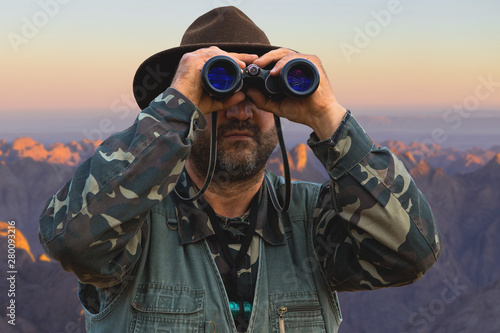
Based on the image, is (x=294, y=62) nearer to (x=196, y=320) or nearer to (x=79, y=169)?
(x=79, y=169)

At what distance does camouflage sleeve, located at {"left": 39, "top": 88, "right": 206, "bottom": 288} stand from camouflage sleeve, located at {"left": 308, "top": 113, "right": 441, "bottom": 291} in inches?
20.4

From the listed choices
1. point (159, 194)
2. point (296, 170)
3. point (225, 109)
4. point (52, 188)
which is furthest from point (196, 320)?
point (52, 188)

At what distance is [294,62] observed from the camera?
2.06 m

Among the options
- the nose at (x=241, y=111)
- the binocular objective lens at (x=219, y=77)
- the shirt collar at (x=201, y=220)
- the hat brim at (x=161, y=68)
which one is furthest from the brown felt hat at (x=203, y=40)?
the shirt collar at (x=201, y=220)

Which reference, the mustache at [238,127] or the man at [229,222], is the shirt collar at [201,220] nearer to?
the man at [229,222]

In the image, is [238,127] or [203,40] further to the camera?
[203,40]

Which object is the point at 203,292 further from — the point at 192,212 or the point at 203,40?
the point at 203,40

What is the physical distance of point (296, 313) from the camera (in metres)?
2.13

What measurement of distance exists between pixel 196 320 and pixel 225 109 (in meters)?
0.80

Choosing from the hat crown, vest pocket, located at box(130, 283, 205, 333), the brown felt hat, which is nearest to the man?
vest pocket, located at box(130, 283, 205, 333)

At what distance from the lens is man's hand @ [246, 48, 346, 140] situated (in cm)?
203

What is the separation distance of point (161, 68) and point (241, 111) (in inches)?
18.3

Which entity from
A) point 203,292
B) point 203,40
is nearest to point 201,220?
point 203,292

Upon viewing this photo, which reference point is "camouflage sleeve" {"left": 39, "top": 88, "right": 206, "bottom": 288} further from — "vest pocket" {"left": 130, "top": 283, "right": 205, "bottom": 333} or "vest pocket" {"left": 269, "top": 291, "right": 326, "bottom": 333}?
"vest pocket" {"left": 269, "top": 291, "right": 326, "bottom": 333}
